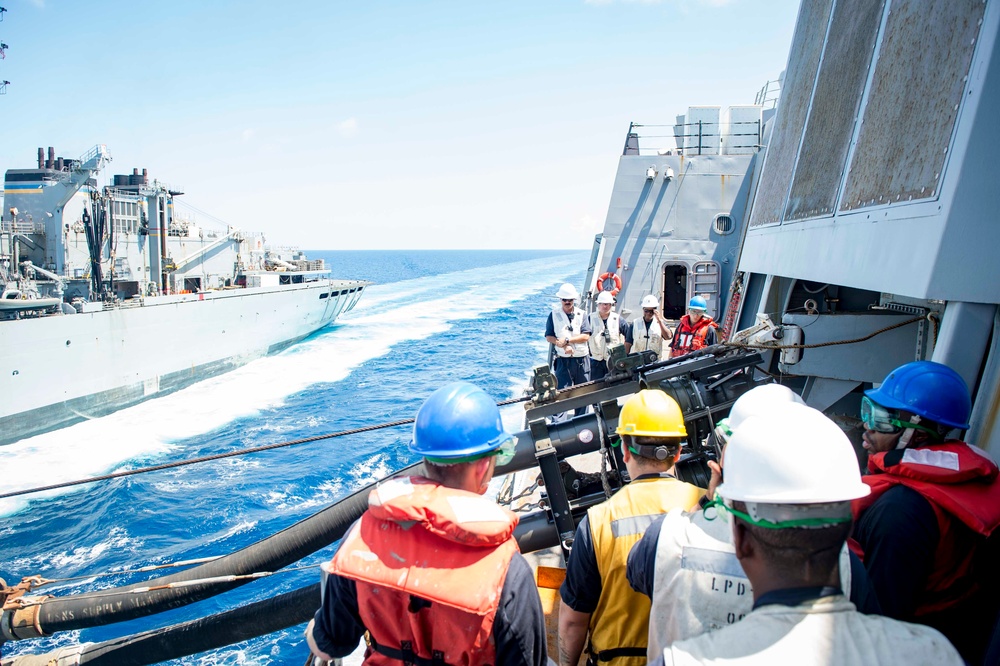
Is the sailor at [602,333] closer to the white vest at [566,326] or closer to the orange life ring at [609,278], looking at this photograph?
the white vest at [566,326]

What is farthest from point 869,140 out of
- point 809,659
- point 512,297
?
point 512,297

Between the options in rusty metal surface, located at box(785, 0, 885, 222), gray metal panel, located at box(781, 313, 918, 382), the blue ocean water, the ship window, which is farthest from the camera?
the ship window

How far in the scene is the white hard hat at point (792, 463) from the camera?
1.29 meters

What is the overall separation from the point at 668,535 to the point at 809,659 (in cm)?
69

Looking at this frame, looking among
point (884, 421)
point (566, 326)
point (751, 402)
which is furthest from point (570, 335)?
point (884, 421)

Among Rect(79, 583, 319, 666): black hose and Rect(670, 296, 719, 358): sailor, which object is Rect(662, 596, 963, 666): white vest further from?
Rect(670, 296, 719, 358): sailor

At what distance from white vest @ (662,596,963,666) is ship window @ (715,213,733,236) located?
11372 mm

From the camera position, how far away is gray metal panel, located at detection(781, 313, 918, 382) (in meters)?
4.39

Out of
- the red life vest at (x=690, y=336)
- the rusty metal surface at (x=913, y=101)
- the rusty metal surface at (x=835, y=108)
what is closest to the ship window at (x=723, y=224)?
the red life vest at (x=690, y=336)

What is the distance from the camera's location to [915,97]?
3.26 metres

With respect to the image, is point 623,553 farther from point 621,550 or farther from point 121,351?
point 121,351

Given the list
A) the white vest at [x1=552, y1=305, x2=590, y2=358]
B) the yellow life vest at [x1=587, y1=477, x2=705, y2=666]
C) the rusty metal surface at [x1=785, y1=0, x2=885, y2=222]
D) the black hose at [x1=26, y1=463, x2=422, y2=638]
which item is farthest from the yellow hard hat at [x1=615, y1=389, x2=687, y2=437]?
the white vest at [x1=552, y1=305, x2=590, y2=358]

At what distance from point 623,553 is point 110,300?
84.4 feet

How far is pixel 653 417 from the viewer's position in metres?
2.32
